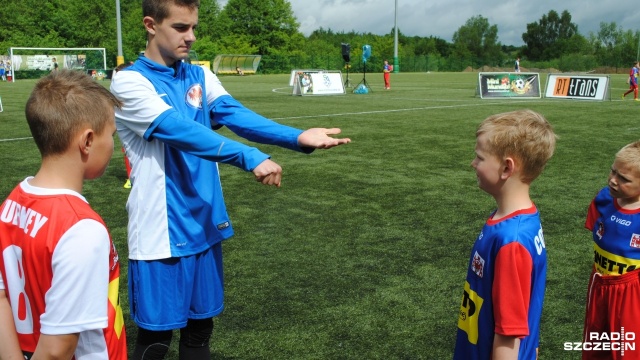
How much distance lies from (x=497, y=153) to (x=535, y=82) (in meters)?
25.2

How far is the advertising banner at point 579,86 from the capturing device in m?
23.5

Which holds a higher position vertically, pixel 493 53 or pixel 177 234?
pixel 493 53

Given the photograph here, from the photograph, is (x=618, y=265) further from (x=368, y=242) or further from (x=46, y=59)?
(x=46, y=59)

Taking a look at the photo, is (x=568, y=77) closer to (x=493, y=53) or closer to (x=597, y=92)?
(x=597, y=92)

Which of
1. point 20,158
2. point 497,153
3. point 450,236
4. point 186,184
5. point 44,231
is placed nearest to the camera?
point 44,231

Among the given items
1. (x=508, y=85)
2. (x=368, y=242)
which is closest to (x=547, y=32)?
(x=508, y=85)

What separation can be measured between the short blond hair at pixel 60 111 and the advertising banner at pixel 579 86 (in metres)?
24.8

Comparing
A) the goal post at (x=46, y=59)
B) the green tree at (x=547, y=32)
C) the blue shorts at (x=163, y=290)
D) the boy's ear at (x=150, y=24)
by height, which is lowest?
the blue shorts at (x=163, y=290)

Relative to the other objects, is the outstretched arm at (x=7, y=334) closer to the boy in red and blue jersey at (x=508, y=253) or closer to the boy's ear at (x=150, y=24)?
the boy's ear at (x=150, y=24)

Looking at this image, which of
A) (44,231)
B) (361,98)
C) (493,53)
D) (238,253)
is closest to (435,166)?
(238,253)

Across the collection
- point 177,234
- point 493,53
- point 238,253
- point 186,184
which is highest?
point 493,53

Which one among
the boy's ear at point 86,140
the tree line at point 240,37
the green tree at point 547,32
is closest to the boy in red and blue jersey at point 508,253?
the boy's ear at point 86,140

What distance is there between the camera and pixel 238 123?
10.1 feet

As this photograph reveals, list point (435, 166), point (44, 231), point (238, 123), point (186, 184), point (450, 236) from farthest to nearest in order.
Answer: point (435, 166) < point (450, 236) < point (238, 123) < point (186, 184) < point (44, 231)
